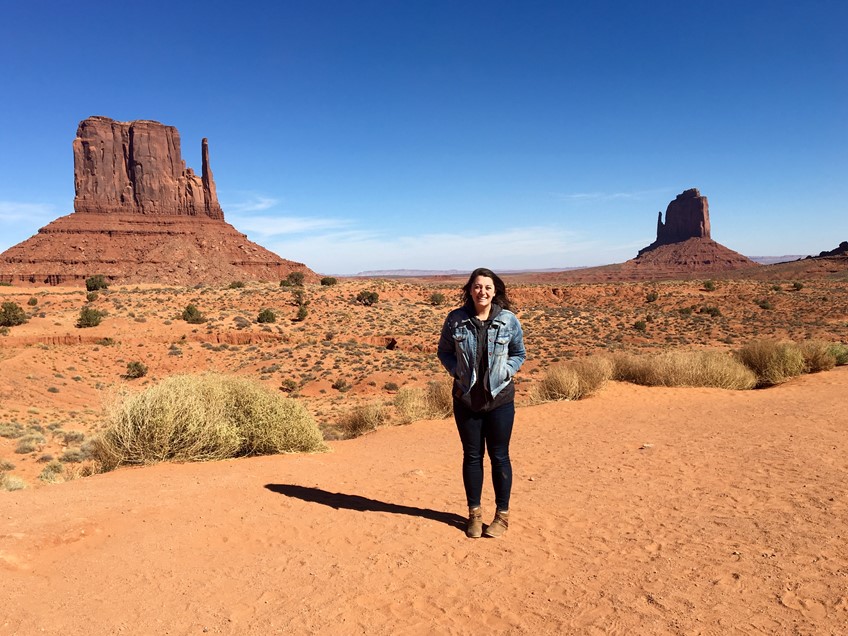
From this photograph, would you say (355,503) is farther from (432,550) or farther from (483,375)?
(483,375)

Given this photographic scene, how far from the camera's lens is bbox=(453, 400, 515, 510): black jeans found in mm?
4176

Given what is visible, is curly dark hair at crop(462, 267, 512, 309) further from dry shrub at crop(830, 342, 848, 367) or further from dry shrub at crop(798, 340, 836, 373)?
dry shrub at crop(830, 342, 848, 367)

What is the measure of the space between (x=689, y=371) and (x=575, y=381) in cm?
333

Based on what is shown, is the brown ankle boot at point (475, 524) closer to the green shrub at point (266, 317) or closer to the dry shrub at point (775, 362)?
the dry shrub at point (775, 362)

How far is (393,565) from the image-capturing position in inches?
156

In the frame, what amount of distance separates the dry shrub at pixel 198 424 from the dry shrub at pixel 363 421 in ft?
12.1

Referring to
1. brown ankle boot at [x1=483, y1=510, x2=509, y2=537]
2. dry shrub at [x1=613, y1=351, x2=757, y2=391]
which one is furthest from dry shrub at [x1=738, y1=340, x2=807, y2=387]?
brown ankle boot at [x1=483, y1=510, x2=509, y2=537]

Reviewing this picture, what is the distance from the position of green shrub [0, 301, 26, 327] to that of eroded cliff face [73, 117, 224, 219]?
68238 millimetres

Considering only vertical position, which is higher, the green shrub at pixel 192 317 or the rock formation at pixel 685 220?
the rock formation at pixel 685 220

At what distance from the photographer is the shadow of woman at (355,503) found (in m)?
4.99

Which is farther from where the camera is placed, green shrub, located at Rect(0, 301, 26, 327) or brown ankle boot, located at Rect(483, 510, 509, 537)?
green shrub, located at Rect(0, 301, 26, 327)

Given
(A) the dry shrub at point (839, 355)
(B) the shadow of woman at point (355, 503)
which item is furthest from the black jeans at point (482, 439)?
(A) the dry shrub at point (839, 355)

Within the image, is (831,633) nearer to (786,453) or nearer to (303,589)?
(303,589)

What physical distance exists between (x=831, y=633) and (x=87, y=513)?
5.98m
